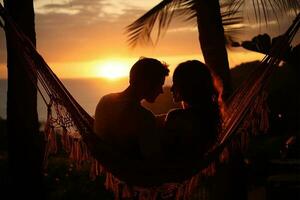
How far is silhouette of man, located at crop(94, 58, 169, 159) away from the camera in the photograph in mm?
2455

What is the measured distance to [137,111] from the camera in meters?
2.45

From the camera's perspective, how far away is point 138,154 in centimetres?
256

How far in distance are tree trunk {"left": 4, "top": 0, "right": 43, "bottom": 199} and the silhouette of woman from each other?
1486 millimetres

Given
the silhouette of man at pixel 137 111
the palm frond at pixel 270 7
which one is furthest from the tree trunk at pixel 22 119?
the palm frond at pixel 270 7

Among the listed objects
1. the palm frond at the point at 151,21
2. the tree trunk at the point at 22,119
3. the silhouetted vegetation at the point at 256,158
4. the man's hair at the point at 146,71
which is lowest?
the silhouetted vegetation at the point at 256,158

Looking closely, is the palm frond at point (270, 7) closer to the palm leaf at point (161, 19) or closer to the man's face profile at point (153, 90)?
the palm leaf at point (161, 19)

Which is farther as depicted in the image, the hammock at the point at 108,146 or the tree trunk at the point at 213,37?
the tree trunk at the point at 213,37

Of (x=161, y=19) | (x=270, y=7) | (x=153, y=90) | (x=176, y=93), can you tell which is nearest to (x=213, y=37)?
(x=270, y=7)

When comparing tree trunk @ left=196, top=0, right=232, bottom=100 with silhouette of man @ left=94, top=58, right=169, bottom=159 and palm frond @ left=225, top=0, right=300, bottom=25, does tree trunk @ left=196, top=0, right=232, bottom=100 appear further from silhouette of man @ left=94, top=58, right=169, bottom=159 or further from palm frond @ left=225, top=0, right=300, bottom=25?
silhouette of man @ left=94, top=58, right=169, bottom=159

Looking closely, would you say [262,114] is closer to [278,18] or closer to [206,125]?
[206,125]

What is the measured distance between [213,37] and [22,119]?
6.08 feet

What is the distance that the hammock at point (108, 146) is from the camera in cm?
263

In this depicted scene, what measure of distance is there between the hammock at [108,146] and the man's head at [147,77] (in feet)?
1.00

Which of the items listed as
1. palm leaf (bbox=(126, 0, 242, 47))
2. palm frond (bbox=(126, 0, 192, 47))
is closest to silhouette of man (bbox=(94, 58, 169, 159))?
palm leaf (bbox=(126, 0, 242, 47))
